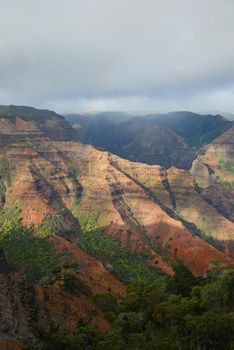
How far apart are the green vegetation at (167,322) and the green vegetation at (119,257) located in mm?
30377

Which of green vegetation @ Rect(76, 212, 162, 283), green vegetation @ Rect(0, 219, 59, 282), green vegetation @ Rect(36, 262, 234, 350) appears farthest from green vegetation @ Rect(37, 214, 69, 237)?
green vegetation @ Rect(36, 262, 234, 350)

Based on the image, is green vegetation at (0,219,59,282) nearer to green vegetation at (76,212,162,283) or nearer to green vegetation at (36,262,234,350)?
green vegetation at (76,212,162,283)

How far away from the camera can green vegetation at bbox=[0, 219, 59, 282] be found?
14188 centimetres

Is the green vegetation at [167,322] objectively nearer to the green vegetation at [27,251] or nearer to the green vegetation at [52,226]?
the green vegetation at [27,251]

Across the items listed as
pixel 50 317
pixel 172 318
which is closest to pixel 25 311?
pixel 50 317

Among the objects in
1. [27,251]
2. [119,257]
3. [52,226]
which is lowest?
[119,257]

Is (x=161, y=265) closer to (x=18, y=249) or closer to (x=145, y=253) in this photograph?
(x=145, y=253)

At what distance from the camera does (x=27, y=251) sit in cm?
16100

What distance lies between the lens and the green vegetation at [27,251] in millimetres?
141875

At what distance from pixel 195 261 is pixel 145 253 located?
17557mm

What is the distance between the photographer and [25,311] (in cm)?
7644

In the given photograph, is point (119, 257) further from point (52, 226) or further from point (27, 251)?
point (27, 251)

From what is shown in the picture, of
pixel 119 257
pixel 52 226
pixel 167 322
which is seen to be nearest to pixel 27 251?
pixel 119 257

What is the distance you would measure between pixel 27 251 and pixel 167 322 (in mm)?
82592
